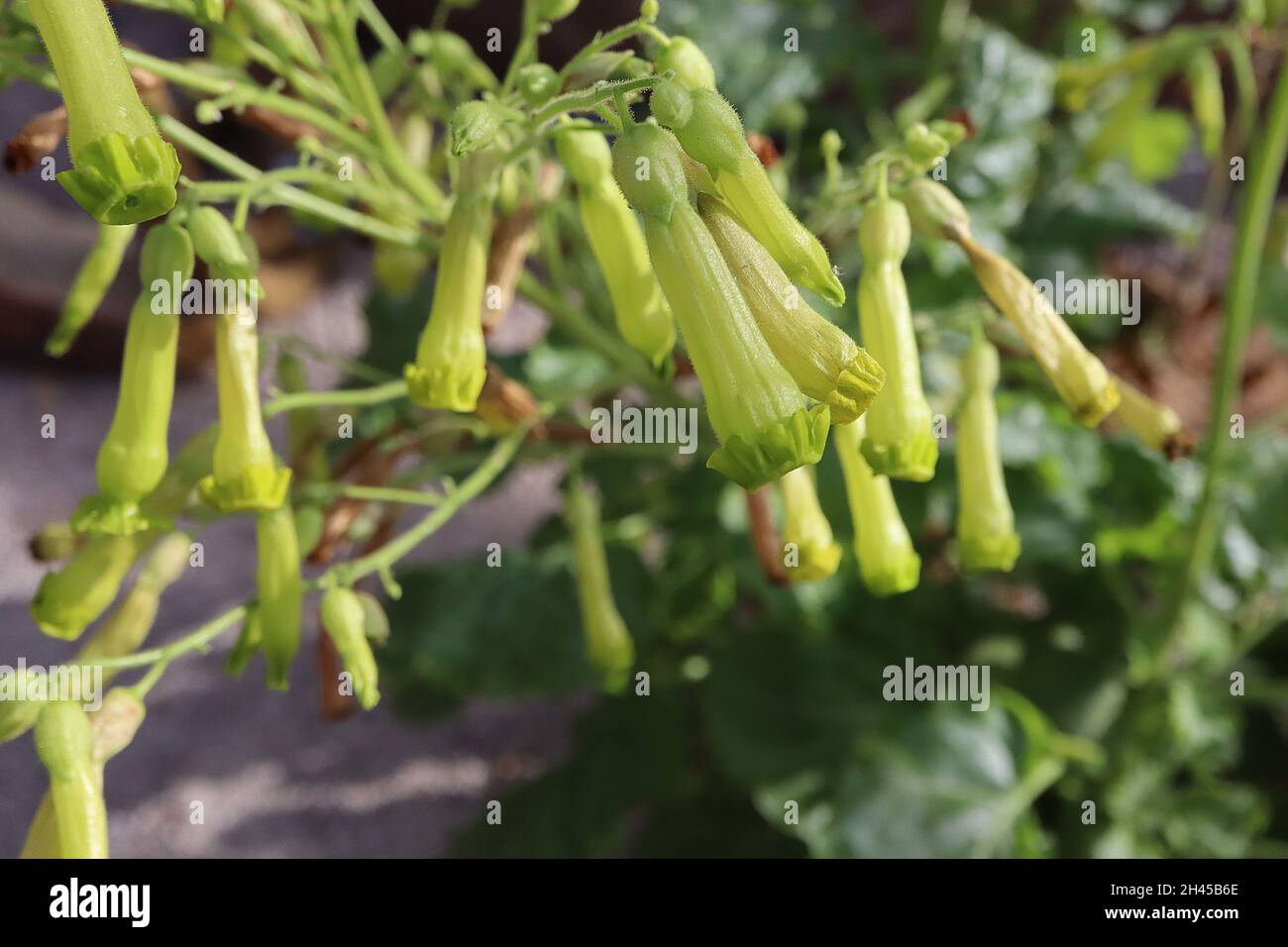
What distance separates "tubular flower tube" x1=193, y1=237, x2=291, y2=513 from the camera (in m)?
→ 0.48

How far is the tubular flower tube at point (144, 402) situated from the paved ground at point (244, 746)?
0.71 m

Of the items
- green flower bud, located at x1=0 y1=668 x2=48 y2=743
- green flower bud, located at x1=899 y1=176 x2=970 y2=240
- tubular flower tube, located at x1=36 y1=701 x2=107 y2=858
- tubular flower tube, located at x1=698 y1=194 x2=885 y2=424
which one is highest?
green flower bud, located at x1=899 y1=176 x2=970 y2=240

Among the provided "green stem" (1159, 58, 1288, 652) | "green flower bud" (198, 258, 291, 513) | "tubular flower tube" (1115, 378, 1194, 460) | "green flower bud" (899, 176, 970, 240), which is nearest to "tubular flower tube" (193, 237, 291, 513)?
"green flower bud" (198, 258, 291, 513)

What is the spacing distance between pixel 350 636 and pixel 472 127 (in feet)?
0.84

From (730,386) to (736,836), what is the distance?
73cm

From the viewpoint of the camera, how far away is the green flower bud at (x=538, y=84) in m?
0.44

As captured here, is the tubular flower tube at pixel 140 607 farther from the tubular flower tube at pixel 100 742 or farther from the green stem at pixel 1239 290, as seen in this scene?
the green stem at pixel 1239 290

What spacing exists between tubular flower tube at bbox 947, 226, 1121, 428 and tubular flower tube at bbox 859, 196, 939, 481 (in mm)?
40

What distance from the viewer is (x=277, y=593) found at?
1.68 ft

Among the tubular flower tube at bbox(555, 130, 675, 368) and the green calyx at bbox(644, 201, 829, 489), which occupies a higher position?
the tubular flower tube at bbox(555, 130, 675, 368)

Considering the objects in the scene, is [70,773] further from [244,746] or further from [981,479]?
[244,746]

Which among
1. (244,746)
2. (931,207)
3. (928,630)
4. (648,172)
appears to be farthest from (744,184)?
(244,746)

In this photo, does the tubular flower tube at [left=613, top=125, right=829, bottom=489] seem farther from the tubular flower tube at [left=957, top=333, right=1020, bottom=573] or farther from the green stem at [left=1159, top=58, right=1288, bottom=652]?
the green stem at [left=1159, top=58, right=1288, bottom=652]
